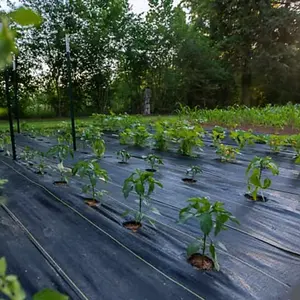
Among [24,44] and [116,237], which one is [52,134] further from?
[24,44]

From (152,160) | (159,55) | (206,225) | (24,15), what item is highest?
(159,55)

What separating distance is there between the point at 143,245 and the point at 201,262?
29 centimetres

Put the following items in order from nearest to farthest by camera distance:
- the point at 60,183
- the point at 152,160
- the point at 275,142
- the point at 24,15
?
the point at 24,15 → the point at 60,183 → the point at 152,160 → the point at 275,142

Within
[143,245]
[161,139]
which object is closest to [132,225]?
[143,245]

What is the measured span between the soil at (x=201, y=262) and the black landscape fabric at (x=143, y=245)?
0.11 feet

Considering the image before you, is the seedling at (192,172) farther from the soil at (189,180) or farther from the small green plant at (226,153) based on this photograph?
the small green plant at (226,153)

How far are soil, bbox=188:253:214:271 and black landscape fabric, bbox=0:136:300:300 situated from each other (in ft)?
0.11

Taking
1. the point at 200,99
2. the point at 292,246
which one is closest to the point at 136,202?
the point at 292,246

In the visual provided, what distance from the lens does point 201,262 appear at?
4.14 feet

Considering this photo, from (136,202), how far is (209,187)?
72cm

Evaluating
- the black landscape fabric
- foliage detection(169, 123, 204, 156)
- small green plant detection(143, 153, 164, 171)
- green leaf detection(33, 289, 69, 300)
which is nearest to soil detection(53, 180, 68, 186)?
the black landscape fabric

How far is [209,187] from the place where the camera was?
7.77ft

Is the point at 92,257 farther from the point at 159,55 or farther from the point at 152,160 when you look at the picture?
the point at 159,55

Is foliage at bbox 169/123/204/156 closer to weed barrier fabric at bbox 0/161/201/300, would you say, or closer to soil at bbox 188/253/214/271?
weed barrier fabric at bbox 0/161/201/300
